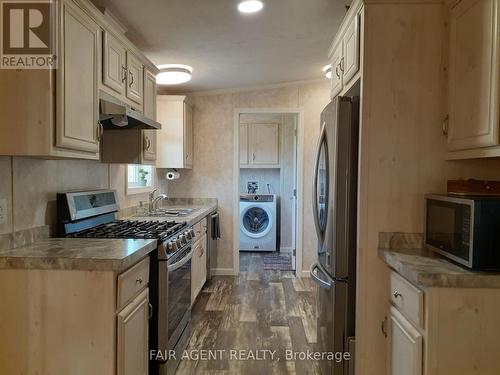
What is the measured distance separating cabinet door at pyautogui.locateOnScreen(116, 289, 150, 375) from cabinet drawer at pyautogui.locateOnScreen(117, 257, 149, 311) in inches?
1.5

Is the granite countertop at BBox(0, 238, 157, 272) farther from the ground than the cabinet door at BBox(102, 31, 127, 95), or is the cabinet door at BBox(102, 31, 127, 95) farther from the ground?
the cabinet door at BBox(102, 31, 127, 95)

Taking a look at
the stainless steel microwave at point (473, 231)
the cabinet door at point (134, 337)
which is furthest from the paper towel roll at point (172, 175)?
the stainless steel microwave at point (473, 231)

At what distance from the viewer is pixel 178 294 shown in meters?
2.49

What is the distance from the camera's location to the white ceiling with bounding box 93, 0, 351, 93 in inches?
89.6

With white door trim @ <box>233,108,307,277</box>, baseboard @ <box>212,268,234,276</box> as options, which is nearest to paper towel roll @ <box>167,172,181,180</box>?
white door trim @ <box>233,108,307,277</box>

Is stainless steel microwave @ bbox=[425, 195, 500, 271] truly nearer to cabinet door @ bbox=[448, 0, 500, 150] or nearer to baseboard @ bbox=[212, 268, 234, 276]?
cabinet door @ bbox=[448, 0, 500, 150]

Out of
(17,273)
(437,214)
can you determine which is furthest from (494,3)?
(17,273)

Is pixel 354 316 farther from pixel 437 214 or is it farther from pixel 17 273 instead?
pixel 17 273

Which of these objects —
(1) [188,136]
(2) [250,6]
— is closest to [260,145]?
(1) [188,136]

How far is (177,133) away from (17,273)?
8.91 ft

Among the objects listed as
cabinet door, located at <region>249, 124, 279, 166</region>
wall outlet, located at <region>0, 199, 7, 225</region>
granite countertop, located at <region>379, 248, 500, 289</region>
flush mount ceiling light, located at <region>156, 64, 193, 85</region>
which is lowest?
granite countertop, located at <region>379, 248, 500, 289</region>

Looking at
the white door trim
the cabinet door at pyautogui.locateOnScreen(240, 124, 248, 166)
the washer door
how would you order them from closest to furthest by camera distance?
the white door trim
the washer door
the cabinet door at pyautogui.locateOnScreen(240, 124, 248, 166)

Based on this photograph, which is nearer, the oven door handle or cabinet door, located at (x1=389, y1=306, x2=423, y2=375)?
cabinet door, located at (x1=389, y1=306, x2=423, y2=375)

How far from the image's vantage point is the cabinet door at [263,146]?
612 centimetres
